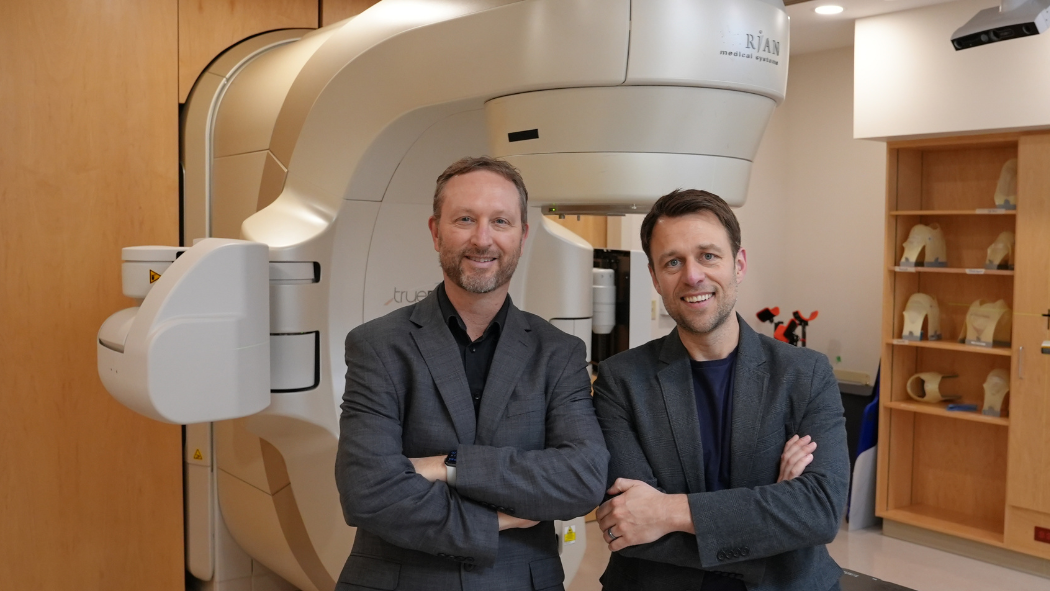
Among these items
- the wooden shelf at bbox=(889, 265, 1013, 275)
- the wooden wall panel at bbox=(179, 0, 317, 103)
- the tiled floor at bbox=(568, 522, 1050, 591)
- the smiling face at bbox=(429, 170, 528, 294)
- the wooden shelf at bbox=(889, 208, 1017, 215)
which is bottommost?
the tiled floor at bbox=(568, 522, 1050, 591)

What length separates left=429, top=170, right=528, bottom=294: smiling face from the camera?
156 cm

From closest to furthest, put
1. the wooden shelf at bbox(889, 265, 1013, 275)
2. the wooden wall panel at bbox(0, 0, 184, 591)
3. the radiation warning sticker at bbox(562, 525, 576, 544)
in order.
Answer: the wooden wall panel at bbox(0, 0, 184, 591)
the radiation warning sticker at bbox(562, 525, 576, 544)
the wooden shelf at bbox(889, 265, 1013, 275)

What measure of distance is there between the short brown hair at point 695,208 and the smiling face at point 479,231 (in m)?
0.24

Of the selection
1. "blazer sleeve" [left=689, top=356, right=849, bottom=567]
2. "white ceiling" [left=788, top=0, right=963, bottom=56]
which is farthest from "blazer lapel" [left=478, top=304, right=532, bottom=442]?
"white ceiling" [left=788, top=0, right=963, bottom=56]

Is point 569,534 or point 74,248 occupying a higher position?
point 74,248

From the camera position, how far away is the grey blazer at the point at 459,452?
1.46m

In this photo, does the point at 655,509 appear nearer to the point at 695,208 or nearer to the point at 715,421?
the point at 715,421

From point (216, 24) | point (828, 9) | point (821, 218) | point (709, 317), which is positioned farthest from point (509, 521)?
point (821, 218)

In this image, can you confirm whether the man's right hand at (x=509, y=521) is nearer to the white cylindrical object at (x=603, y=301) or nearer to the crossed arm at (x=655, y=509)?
the crossed arm at (x=655, y=509)

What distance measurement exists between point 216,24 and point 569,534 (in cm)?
183

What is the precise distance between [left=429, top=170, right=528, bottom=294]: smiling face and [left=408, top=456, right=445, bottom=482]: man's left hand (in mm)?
293

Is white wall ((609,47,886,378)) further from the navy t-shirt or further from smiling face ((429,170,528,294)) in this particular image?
smiling face ((429,170,528,294))

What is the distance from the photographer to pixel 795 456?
59.7 inches

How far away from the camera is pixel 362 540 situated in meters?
1.58
